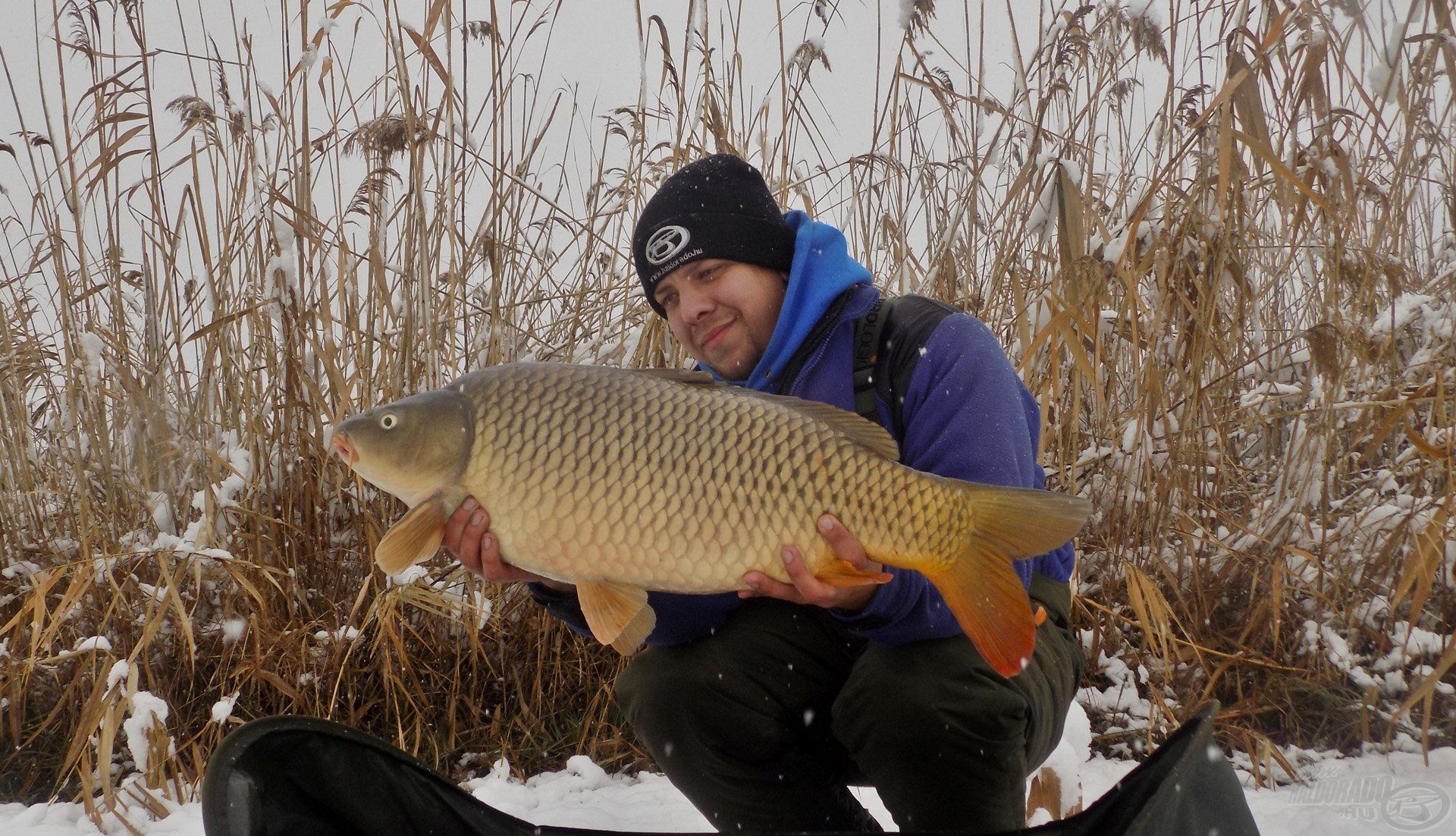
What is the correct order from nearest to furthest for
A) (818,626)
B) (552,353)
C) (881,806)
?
1. (818,626)
2. (881,806)
3. (552,353)

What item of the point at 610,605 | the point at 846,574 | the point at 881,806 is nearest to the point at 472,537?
the point at 610,605

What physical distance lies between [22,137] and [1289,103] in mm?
2690

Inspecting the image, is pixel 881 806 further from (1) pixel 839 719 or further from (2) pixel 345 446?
(2) pixel 345 446

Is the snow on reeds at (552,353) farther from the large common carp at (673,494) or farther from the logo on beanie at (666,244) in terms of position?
the large common carp at (673,494)

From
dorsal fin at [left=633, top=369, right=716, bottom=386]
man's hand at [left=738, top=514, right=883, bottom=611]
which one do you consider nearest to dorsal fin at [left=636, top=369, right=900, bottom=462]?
dorsal fin at [left=633, top=369, right=716, bottom=386]

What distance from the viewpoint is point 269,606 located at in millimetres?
1858

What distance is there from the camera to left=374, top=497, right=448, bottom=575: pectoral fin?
104 cm

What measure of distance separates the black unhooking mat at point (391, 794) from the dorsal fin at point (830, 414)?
1.35 feet

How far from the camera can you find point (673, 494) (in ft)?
3.37

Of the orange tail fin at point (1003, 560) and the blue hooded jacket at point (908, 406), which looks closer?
the orange tail fin at point (1003, 560)

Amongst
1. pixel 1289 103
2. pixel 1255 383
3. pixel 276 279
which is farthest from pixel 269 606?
pixel 1289 103

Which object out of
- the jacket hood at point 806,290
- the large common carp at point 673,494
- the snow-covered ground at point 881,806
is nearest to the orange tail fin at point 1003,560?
the large common carp at point 673,494

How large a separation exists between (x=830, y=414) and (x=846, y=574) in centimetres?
18

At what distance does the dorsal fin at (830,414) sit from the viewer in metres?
1.05
